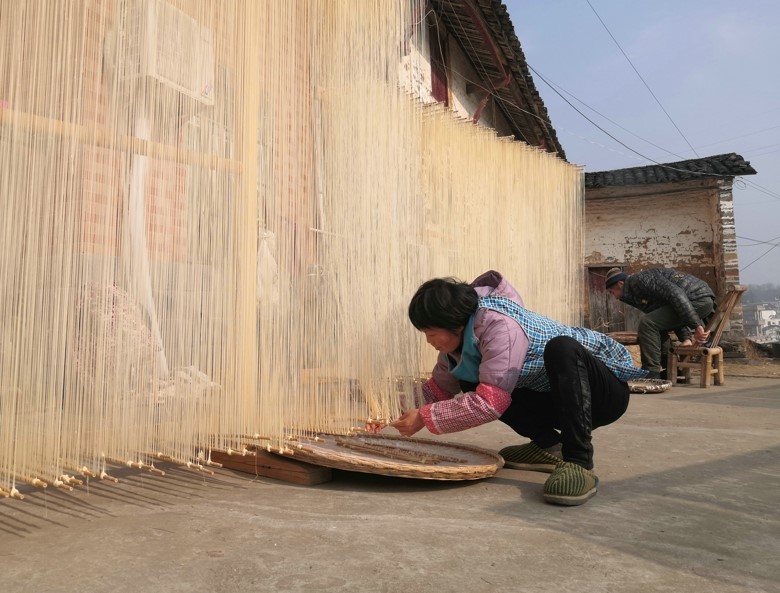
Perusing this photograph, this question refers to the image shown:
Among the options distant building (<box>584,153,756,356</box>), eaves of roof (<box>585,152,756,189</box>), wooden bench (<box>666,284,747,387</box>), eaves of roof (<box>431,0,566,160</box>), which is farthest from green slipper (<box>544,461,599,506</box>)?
eaves of roof (<box>585,152,756,189</box>)

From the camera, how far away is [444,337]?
6.70 feet

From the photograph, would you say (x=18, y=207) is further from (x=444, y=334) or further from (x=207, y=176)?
(x=444, y=334)

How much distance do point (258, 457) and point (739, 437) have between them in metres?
2.32

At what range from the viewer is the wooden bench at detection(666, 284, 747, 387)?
5648mm

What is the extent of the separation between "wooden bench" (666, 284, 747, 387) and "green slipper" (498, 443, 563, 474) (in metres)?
4.04

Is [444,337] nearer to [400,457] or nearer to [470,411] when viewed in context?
[470,411]

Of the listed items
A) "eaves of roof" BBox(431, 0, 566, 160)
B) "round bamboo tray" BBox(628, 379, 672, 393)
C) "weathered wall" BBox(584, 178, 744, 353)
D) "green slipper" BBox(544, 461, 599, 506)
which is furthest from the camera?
"weathered wall" BBox(584, 178, 744, 353)

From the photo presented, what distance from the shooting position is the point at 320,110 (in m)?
2.28

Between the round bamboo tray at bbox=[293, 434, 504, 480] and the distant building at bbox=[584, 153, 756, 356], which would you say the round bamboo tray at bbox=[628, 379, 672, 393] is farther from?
the distant building at bbox=[584, 153, 756, 356]

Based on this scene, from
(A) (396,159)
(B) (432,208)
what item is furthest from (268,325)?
(B) (432,208)

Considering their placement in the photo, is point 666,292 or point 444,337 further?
point 666,292

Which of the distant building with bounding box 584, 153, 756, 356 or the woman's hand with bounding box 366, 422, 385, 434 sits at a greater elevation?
the distant building with bounding box 584, 153, 756, 356

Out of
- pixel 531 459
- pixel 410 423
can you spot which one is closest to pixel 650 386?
pixel 531 459

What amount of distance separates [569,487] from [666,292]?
4438 mm
